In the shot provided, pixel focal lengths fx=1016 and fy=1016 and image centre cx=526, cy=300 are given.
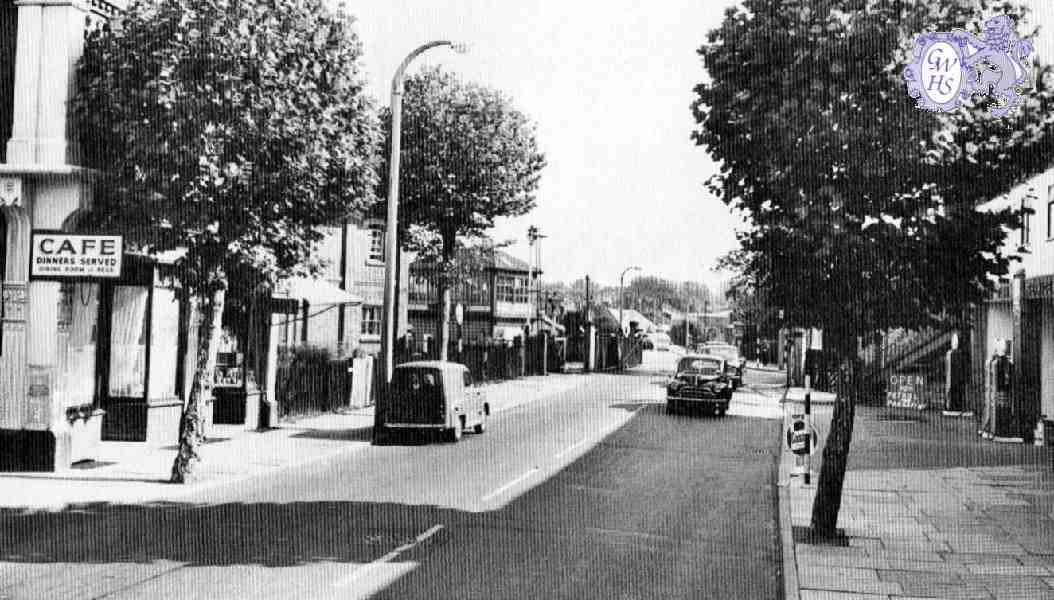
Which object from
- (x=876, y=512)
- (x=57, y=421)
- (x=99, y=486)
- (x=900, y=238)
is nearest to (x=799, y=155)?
(x=900, y=238)

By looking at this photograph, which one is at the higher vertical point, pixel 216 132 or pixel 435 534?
pixel 216 132

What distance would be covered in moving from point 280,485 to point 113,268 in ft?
13.0

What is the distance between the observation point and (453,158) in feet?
117

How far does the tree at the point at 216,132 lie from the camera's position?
46.2 feet

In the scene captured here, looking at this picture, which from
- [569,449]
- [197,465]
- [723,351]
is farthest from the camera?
[723,351]

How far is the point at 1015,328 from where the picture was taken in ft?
74.1

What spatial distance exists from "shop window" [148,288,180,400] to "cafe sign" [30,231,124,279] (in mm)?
4351

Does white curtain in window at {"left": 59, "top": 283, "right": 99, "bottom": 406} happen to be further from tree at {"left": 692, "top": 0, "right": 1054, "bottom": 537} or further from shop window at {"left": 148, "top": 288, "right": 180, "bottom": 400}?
tree at {"left": 692, "top": 0, "right": 1054, "bottom": 537}

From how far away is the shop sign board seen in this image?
110 feet

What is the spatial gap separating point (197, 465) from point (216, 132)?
5.18 m

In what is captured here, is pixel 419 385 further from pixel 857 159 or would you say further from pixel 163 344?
pixel 857 159

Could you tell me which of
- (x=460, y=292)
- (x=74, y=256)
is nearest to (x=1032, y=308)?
→ (x=74, y=256)

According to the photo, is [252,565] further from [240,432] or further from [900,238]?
[240,432]

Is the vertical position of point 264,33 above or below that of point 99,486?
above
